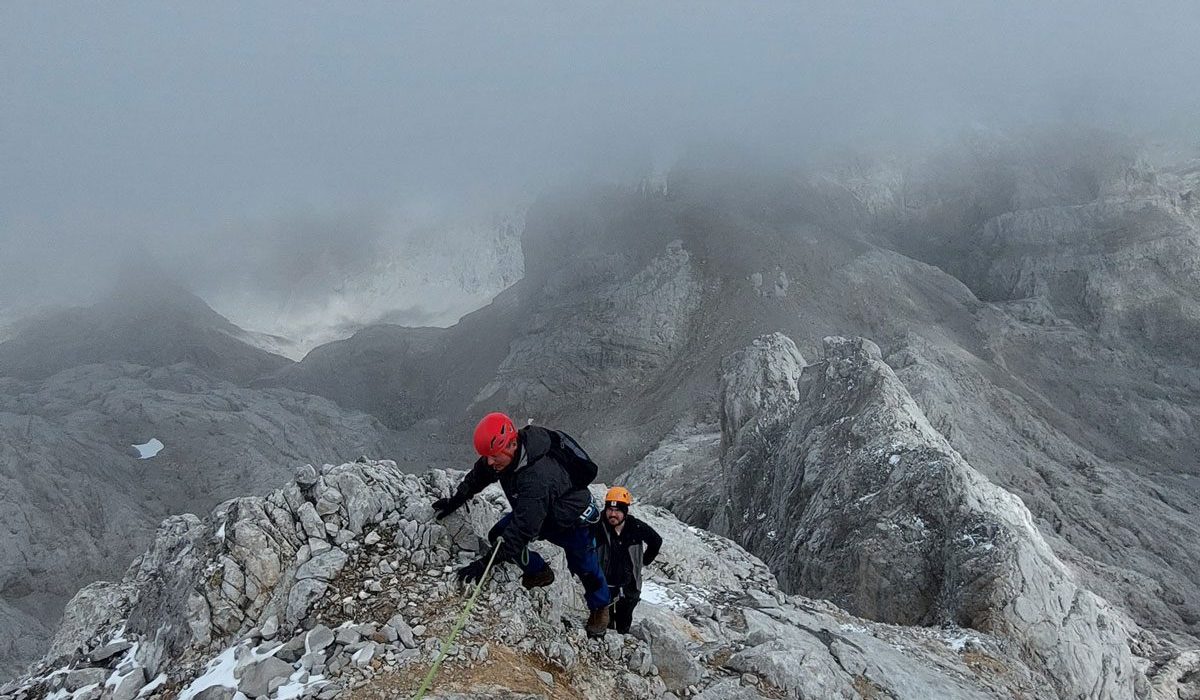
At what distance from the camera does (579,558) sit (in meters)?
9.28

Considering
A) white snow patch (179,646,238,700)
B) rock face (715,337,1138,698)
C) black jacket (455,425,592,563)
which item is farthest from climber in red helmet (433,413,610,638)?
rock face (715,337,1138,698)

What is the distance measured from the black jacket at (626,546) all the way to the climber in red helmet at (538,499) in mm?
234

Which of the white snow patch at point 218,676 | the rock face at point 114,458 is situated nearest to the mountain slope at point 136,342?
the rock face at point 114,458

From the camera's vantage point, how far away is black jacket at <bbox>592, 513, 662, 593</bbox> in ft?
31.7

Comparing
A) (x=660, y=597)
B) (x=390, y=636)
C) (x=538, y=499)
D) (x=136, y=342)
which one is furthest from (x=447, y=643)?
(x=136, y=342)

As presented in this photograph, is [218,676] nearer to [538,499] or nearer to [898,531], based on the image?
[538,499]

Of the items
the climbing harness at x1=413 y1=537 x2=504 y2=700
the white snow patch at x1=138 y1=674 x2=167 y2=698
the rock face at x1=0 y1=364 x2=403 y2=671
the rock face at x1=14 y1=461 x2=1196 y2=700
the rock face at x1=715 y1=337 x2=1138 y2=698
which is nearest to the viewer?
the climbing harness at x1=413 y1=537 x2=504 y2=700

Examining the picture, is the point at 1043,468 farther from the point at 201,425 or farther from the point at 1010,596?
Result: the point at 201,425

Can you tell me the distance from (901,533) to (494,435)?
17226 millimetres

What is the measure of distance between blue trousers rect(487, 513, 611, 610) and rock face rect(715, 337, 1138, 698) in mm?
12872

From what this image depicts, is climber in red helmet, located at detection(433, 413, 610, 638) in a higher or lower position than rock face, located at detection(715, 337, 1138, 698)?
higher

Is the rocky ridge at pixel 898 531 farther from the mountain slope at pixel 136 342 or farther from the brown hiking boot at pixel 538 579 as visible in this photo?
the mountain slope at pixel 136 342

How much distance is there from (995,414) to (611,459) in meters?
34.3

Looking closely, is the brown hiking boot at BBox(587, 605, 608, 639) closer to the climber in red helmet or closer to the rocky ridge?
the climber in red helmet
